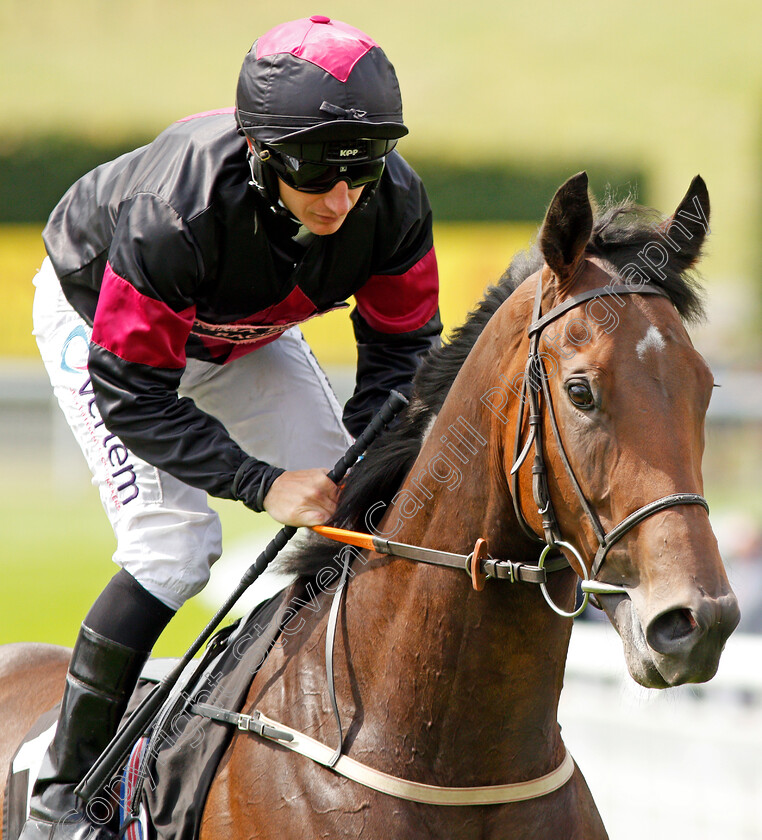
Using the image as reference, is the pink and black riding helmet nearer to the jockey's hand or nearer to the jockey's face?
the jockey's face

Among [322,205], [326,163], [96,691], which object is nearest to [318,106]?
[326,163]

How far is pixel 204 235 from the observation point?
2512mm

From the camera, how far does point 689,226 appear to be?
2.18 meters

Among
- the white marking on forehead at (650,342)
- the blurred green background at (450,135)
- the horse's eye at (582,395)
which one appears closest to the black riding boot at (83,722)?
the horse's eye at (582,395)

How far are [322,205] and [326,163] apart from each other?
0.13 metres

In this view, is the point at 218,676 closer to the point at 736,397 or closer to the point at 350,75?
the point at 350,75

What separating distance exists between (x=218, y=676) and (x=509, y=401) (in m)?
1.03

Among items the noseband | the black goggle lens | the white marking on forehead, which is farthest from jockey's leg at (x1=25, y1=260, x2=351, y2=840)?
the white marking on forehead

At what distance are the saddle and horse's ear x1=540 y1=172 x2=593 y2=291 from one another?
3.26 feet

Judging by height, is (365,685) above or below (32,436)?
above

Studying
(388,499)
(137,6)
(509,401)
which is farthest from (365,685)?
(137,6)

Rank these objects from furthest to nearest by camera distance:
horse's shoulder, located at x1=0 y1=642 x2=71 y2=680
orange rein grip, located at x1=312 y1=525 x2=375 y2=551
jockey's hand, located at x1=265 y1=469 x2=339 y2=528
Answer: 1. horse's shoulder, located at x1=0 y1=642 x2=71 y2=680
2. jockey's hand, located at x1=265 y1=469 x2=339 y2=528
3. orange rein grip, located at x1=312 y1=525 x2=375 y2=551

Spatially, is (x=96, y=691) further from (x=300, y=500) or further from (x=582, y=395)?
(x=582, y=395)

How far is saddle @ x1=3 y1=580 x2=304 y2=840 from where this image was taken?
7.84 ft
